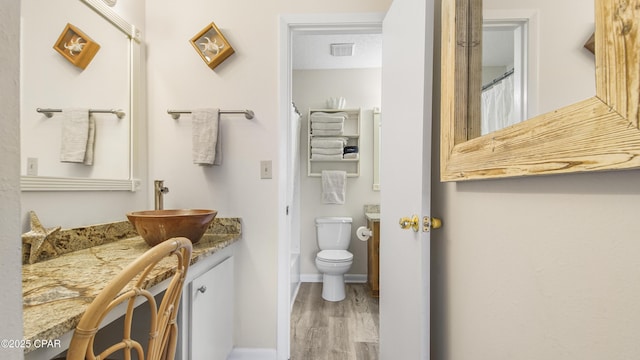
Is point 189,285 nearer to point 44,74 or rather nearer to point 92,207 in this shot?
point 92,207

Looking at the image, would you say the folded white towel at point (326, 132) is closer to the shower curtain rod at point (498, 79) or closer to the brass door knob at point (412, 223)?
the brass door knob at point (412, 223)

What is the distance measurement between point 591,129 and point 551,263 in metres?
0.30

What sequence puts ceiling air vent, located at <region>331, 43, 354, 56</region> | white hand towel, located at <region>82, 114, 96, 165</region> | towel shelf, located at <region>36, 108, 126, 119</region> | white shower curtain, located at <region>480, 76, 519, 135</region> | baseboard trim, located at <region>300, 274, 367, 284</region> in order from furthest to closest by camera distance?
1. baseboard trim, located at <region>300, 274, 367, 284</region>
2. ceiling air vent, located at <region>331, 43, 354, 56</region>
3. white hand towel, located at <region>82, 114, 96, 165</region>
4. towel shelf, located at <region>36, 108, 126, 119</region>
5. white shower curtain, located at <region>480, 76, 519, 135</region>

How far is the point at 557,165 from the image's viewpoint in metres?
0.53

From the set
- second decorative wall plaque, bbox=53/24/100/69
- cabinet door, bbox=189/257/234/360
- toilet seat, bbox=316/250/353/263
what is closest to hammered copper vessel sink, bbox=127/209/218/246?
cabinet door, bbox=189/257/234/360

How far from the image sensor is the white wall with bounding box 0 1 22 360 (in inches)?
12.5

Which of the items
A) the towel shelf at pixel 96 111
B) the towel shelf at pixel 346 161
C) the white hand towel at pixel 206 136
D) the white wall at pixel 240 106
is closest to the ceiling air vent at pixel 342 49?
the towel shelf at pixel 346 161

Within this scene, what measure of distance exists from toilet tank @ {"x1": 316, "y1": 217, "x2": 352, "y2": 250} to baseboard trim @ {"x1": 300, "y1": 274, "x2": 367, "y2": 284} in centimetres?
39

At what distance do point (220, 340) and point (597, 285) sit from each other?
155 cm

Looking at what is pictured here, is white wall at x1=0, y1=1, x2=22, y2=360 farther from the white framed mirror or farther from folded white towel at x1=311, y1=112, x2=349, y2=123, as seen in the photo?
folded white towel at x1=311, y1=112, x2=349, y2=123

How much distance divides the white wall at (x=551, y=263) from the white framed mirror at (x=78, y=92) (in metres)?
1.64

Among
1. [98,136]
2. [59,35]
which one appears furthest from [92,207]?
[59,35]

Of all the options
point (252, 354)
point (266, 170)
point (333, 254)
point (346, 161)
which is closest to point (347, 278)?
point (333, 254)

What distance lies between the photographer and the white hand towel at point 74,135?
123 cm
